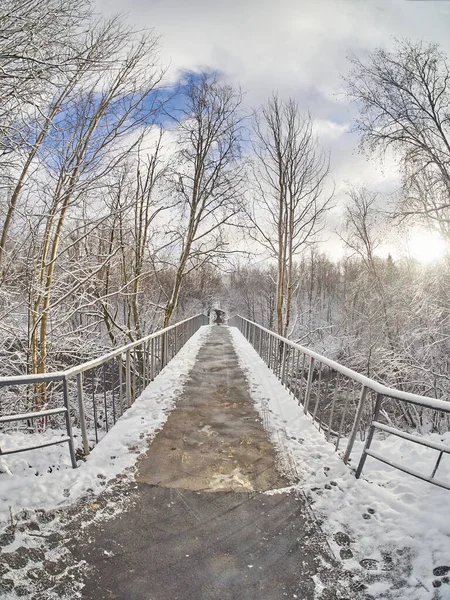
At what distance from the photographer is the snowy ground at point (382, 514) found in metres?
2.04

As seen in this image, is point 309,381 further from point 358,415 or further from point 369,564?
point 369,564

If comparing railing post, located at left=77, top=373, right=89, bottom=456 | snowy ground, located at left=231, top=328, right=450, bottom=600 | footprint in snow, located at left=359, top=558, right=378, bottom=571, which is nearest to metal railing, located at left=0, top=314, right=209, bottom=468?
railing post, located at left=77, top=373, right=89, bottom=456

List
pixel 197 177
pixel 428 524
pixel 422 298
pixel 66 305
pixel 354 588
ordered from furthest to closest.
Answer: pixel 197 177 < pixel 422 298 < pixel 66 305 < pixel 428 524 < pixel 354 588

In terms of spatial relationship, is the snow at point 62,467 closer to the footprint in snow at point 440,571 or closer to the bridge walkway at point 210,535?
the bridge walkway at point 210,535

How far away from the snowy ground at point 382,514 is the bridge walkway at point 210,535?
0.67ft

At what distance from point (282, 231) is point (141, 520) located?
430 inches

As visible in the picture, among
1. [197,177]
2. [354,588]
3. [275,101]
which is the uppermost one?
[275,101]

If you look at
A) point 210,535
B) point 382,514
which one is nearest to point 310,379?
point 382,514

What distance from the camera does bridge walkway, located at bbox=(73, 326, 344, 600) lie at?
6.54 feet

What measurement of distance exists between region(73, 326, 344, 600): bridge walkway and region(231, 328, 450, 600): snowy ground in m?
0.20

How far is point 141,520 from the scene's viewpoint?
2566 mm

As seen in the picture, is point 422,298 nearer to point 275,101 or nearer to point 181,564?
point 275,101

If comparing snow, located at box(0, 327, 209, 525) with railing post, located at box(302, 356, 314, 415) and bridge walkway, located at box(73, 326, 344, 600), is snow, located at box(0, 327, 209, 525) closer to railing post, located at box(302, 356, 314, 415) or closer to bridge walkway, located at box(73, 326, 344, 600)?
bridge walkway, located at box(73, 326, 344, 600)

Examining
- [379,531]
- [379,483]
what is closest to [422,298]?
[379,483]
